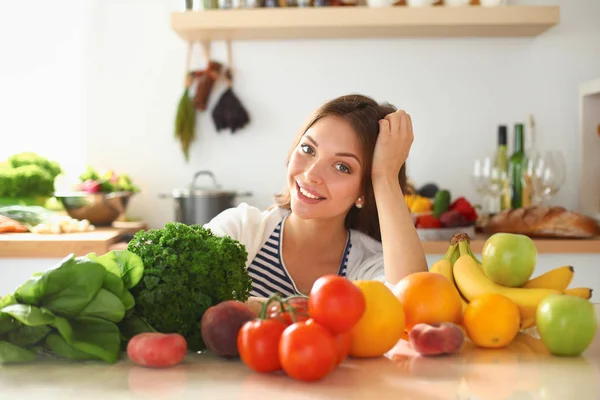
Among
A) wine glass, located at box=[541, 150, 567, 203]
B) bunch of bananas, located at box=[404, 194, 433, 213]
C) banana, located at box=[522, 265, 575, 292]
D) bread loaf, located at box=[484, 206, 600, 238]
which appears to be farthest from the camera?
wine glass, located at box=[541, 150, 567, 203]

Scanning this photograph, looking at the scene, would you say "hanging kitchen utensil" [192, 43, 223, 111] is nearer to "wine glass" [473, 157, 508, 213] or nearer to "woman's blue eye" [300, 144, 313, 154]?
"wine glass" [473, 157, 508, 213]

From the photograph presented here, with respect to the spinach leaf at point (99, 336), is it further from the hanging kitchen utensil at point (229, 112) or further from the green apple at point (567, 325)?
the hanging kitchen utensil at point (229, 112)

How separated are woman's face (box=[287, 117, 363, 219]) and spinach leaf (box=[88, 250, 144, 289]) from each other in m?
0.63

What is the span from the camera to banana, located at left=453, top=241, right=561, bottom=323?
1.10 m

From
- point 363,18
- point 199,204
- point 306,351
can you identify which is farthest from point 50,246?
point 306,351

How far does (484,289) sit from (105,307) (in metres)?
0.56

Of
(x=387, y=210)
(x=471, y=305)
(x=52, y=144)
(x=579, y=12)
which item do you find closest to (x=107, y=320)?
(x=471, y=305)

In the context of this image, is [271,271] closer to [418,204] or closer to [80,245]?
[80,245]

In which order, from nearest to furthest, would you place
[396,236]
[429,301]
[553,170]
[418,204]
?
1. [429,301]
2. [396,236]
3. [418,204]
4. [553,170]

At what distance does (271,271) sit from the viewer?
1.80 m

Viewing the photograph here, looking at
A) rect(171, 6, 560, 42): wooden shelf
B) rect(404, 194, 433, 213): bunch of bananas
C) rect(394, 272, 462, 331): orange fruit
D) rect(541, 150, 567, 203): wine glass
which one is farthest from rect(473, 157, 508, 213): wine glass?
rect(394, 272, 462, 331): orange fruit

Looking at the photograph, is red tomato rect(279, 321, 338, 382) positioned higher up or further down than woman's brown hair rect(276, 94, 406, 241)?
further down

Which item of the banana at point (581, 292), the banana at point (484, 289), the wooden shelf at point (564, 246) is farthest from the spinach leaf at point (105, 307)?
the wooden shelf at point (564, 246)

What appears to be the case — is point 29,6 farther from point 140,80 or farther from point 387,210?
point 387,210
